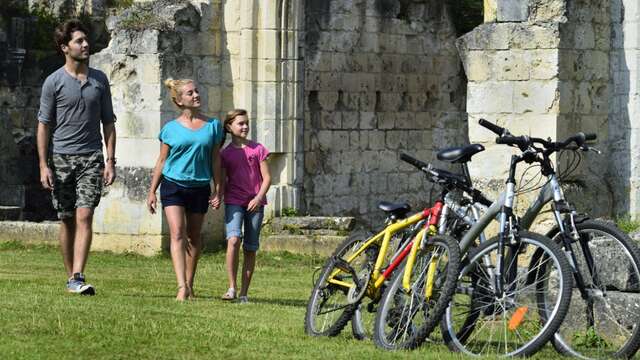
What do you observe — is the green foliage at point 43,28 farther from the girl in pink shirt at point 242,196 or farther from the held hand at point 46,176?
the held hand at point 46,176

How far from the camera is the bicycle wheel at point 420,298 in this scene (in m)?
8.71

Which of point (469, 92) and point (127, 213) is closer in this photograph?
point (469, 92)

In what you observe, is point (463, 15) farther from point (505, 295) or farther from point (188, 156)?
point (505, 295)

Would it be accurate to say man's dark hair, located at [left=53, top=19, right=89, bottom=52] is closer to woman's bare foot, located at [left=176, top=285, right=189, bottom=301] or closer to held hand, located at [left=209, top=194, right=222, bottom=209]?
held hand, located at [left=209, top=194, right=222, bottom=209]

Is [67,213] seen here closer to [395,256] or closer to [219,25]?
[395,256]

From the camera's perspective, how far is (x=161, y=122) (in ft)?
58.0

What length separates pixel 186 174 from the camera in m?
12.2

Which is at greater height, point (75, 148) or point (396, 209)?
point (75, 148)

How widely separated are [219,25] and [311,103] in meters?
2.30

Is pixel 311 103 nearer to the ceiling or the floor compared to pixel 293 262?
nearer to the ceiling

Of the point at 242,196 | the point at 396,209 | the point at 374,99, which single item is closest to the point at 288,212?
the point at 374,99

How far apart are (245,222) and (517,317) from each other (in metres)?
4.31

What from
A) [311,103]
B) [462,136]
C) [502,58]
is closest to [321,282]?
[502,58]

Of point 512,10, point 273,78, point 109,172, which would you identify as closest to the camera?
point 109,172
